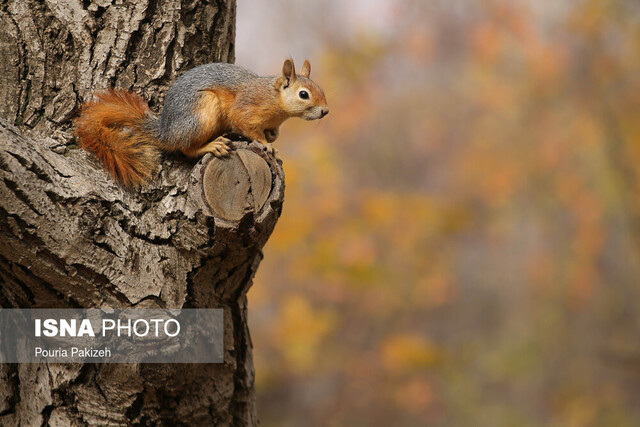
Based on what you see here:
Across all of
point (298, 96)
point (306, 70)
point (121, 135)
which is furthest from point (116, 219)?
point (306, 70)

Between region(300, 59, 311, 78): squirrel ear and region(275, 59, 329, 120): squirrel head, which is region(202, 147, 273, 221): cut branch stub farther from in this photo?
region(300, 59, 311, 78): squirrel ear

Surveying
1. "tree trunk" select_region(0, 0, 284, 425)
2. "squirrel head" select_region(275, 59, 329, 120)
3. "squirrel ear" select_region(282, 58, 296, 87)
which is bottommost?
"tree trunk" select_region(0, 0, 284, 425)

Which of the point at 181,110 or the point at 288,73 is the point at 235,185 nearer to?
the point at 181,110

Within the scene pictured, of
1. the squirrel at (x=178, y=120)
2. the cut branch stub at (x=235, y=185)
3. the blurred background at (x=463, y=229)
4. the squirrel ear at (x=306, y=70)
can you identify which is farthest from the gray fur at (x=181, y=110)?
the blurred background at (x=463, y=229)

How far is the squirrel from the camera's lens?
1.90m

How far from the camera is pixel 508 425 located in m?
7.77

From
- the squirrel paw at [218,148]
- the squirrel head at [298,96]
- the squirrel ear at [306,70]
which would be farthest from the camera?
the squirrel ear at [306,70]

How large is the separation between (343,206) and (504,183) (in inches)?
108

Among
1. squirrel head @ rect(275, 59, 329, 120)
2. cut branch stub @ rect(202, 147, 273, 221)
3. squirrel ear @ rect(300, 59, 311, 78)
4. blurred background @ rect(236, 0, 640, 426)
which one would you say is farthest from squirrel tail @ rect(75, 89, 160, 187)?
blurred background @ rect(236, 0, 640, 426)

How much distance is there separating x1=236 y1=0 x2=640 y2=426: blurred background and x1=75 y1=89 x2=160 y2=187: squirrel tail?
353cm

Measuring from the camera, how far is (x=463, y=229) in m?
8.20

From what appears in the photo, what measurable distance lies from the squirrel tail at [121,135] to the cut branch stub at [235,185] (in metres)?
0.28

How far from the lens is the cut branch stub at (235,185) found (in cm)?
166

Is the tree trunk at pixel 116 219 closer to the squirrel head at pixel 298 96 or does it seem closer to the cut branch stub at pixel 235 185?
the cut branch stub at pixel 235 185
